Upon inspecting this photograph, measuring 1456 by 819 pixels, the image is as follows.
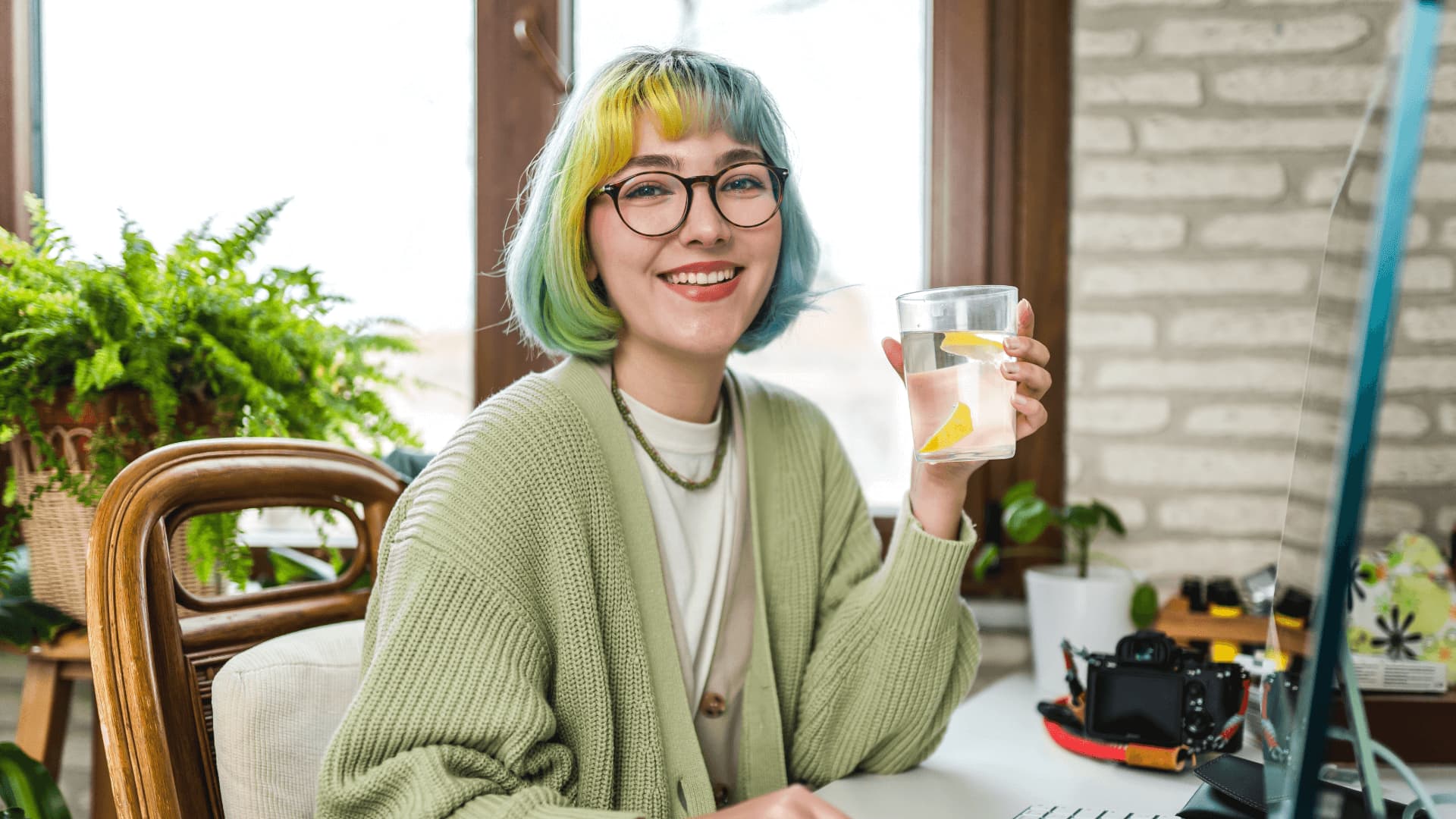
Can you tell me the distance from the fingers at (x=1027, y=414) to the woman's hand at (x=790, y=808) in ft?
1.22

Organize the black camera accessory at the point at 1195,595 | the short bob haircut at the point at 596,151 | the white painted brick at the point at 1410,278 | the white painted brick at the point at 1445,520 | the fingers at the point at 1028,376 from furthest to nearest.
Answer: the black camera accessory at the point at 1195,595, the white painted brick at the point at 1445,520, the short bob haircut at the point at 596,151, the fingers at the point at 1028,376, the white painted brick at the point at 1410,278

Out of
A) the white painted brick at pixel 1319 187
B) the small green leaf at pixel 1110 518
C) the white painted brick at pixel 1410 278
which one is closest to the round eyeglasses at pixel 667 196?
the white painted brick at pixel 1410 278

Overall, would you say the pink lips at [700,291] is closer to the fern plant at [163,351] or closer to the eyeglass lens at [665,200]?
the eyeglass lens at [665,200]

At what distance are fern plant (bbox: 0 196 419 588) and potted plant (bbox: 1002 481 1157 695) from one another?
3.45 feet

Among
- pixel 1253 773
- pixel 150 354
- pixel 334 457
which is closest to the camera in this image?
pixel 1253 773

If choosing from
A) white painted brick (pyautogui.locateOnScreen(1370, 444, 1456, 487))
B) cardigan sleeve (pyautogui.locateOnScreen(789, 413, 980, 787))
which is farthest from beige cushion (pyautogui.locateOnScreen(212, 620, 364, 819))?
white painted brick (pyautogui.locateOnScreen(1370, 444, 1456, 487))

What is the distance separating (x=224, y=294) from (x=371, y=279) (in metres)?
0.62

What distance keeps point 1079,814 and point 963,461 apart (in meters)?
0.32

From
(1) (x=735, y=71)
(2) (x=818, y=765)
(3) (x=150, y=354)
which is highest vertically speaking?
(1) (x=735, y=71)

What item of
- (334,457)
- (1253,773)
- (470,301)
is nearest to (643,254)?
(334,457)

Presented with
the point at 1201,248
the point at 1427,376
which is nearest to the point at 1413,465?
the point at 1427,376

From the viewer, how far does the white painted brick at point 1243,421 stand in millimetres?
1858

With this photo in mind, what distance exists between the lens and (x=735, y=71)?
1144mm

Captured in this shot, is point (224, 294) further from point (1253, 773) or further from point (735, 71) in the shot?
point (1253, 773)
